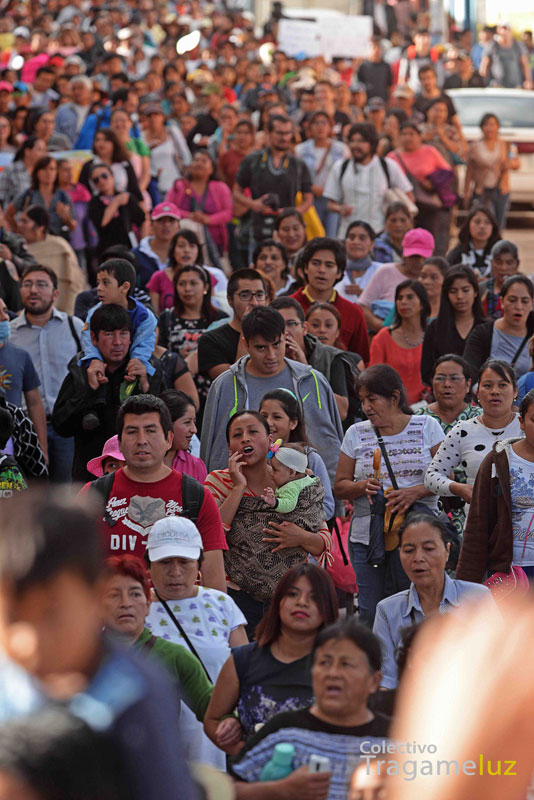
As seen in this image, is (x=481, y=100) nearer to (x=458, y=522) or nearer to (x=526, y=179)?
(x=526, y=179)

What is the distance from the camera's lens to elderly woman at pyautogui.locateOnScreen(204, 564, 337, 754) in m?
5.07

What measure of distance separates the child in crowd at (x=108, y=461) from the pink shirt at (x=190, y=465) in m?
0.32

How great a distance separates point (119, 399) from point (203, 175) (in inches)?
259

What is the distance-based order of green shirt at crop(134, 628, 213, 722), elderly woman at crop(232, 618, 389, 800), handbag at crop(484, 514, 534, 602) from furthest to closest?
handbag at crop(484, 514, 534, 602) < green shirt at crop(134, 628, 213, 722) < elderly woman at crop(232, 618, 389, 800)

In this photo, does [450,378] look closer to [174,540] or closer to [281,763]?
[174,540]

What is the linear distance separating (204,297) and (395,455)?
9.43 ft

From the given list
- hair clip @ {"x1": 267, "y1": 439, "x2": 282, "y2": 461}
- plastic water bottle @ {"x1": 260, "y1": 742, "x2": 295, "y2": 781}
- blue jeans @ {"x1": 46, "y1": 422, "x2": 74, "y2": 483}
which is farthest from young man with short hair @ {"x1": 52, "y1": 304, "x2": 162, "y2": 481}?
plastic water bottle @ {"x1": 260, "y1": 742, "x2": 295, "y2": 781}

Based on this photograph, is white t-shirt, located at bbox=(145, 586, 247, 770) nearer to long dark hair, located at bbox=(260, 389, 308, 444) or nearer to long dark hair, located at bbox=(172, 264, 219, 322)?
long dark hair, located at bbox=(260, 389, 308, 444)

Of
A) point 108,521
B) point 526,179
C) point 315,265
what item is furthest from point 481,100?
point 108,521

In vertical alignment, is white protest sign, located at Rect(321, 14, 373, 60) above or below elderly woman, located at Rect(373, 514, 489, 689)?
above

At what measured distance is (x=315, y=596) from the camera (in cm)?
521

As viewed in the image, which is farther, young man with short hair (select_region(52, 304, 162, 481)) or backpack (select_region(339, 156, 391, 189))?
backpack (select_region(339, 156, 391, 189))

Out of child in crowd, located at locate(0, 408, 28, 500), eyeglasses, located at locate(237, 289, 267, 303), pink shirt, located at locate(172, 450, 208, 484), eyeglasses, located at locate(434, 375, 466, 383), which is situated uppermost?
eyeglasses, located at locate(237, 289, 267, 303)

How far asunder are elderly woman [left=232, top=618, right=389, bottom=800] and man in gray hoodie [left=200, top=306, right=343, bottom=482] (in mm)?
3289
